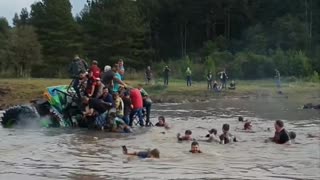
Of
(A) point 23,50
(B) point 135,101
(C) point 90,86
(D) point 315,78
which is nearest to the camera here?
(C) point 90,86

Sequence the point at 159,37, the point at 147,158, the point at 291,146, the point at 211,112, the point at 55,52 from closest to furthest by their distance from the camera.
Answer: the point at 147,158 → the point at 291,146 → the point at 211,112 → the point at 55,52 → the point at 159,37

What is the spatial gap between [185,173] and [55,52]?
66.2m

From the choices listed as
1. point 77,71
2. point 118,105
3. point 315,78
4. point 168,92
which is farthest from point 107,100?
point 315,78

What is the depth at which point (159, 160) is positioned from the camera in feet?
49.9

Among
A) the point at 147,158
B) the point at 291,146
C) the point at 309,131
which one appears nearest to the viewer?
the point at 147,158

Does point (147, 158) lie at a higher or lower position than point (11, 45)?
lower

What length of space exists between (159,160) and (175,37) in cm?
8951

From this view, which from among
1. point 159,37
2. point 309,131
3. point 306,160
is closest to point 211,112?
point 309,131

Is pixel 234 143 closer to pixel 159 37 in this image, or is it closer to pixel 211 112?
pixel 211 112

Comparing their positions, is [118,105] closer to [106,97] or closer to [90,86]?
[106,97]

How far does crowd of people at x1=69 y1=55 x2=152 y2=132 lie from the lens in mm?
22156

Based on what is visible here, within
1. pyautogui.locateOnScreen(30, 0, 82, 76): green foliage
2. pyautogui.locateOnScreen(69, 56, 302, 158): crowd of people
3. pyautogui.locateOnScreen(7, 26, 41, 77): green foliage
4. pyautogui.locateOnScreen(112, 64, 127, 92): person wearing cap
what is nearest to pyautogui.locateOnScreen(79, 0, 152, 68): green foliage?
pyautogui.locateOnScreen(30, 0, 82, 76): green foliage

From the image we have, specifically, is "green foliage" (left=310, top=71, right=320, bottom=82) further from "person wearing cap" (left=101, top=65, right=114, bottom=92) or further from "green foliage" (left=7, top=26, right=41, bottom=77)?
"person wearing cap" (left=101, top=65, right=114, bottom=92)

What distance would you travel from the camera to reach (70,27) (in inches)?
3110
